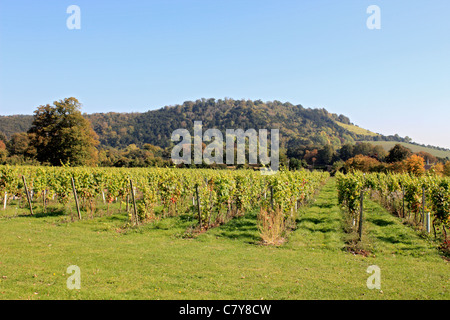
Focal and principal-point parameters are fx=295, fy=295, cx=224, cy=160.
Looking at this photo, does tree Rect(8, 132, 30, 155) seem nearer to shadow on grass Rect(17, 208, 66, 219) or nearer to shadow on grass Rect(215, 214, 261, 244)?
shadow on grass Rect(17, 208, 66, 219)

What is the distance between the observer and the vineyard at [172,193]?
452 inches

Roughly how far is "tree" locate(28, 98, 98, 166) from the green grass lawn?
82.6 ft

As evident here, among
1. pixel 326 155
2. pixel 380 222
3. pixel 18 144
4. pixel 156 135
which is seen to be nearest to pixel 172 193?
pixel 380 222

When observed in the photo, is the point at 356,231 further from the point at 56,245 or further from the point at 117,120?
the point at 117,120

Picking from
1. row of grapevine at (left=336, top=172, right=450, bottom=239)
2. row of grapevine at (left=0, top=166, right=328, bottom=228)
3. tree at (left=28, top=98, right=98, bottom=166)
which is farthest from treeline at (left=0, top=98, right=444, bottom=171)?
row of grapevine at (left=336, top=172, right=450, bottom=239)

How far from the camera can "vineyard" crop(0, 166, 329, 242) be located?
1148cm

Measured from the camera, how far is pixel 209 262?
705 centimetres

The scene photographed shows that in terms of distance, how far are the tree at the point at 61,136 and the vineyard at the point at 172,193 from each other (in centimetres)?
1962

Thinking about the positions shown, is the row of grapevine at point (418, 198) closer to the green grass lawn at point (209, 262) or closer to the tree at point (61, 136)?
the green grass lawn at point (209, 262)

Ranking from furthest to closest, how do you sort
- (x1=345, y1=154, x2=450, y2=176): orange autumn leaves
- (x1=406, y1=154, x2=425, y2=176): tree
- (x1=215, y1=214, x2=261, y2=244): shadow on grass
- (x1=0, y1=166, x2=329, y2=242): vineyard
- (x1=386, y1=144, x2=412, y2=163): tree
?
1. (x1=386, y1=144, x2=412, y2=163): tree
2. (x1=345, y1=154, x2=450, y2=176): orange autumn leaves
3. (x1=406, y1=154, x2=425, y2=176): tree
4. (x1=0, y1=166, x2=329, y2=242): vineyard
5. (x1=215, y1=214, x2=261, y2=244): shadow on grass

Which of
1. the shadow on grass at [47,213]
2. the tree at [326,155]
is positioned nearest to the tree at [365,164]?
the tree at [326,155]

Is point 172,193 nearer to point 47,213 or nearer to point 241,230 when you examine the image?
point 241,230

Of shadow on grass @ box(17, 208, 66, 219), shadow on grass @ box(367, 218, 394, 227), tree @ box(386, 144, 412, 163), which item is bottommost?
shadow on grass @ box(367, 218, 394, 227)

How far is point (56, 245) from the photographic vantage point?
8172 millimetres
